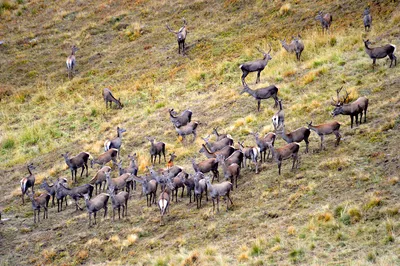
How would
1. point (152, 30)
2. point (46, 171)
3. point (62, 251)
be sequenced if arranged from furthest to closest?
point (152, 30), point (46, 171), point (62, 251)

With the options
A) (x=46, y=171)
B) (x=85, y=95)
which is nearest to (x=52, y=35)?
(x=85, y=95)

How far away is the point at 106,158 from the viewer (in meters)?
23.3

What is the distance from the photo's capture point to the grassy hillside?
595 inches

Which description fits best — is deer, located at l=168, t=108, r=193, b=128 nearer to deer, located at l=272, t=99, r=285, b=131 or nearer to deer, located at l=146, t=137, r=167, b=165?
deer, located at l=146, t=137, r=167, b=165

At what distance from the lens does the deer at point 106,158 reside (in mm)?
23156

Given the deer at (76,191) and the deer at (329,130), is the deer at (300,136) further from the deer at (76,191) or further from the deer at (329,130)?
the deer at (76,191)

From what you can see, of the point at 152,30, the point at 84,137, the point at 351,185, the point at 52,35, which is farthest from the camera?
the point at 52,35

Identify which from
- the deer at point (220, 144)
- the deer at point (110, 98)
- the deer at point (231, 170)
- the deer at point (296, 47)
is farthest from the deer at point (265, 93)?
the deer at point (110, 98)

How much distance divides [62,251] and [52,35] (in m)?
29.5

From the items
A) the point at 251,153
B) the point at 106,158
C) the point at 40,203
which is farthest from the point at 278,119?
the point at 40,203

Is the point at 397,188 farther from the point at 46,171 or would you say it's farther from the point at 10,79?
the point at 10,79

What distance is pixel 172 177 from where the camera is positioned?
66.2ft

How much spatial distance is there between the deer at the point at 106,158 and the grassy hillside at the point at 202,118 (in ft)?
3.40

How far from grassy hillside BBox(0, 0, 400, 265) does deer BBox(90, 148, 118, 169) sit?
1.04 meters
